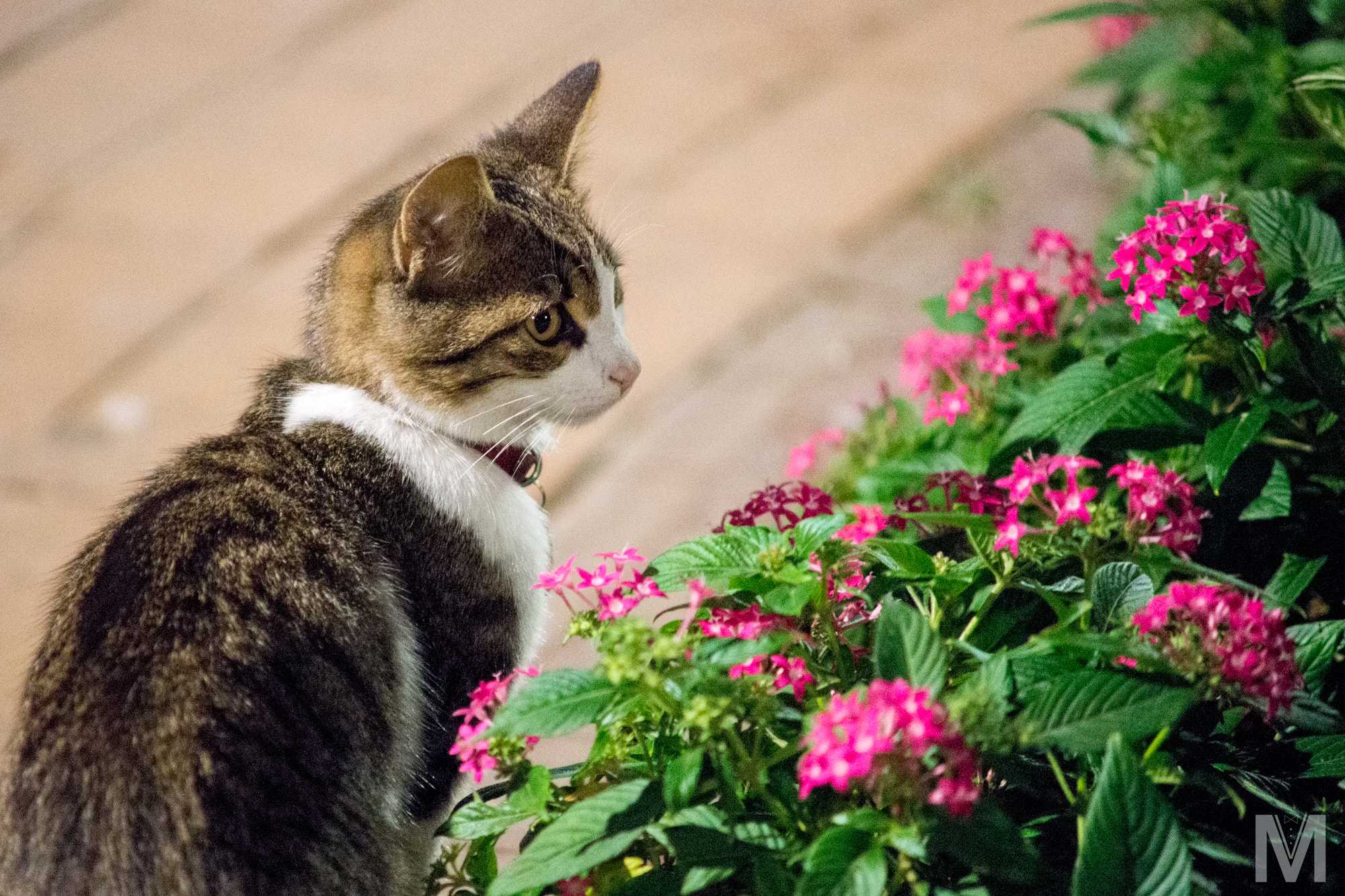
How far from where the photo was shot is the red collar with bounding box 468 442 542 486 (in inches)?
80.8

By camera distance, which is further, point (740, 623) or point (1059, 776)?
point (740, 623)

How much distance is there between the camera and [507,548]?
1972 millimetres

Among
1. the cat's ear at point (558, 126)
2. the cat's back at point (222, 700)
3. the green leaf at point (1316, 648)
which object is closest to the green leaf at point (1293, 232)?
the green leaf at point (1316, 648)

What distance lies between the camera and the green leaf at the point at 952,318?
225cm

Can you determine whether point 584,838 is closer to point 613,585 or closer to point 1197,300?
point 613,585

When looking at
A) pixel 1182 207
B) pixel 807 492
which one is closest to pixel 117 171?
pixel 807 492

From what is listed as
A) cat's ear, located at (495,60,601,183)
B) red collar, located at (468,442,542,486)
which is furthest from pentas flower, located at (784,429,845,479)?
cat's ear, located at (495,60,601,183)

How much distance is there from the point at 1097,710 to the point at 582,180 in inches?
112

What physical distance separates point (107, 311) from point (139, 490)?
86.6 inches

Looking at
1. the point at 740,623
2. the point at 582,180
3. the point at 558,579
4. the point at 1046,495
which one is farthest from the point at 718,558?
the point at 582,180

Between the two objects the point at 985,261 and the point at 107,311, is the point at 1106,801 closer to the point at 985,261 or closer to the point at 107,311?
the point at 985,261

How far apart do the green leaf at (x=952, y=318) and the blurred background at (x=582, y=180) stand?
1038mm

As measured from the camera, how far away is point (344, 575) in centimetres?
173

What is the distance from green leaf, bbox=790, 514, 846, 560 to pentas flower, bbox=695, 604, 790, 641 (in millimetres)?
85
